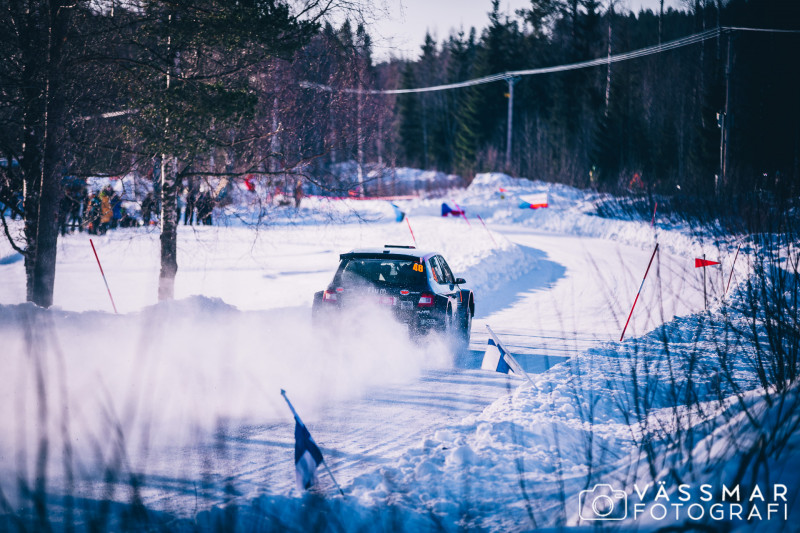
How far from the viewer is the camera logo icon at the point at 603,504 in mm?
4074

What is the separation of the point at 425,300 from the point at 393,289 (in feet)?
1.70

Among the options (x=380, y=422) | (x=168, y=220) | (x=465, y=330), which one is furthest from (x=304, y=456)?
(x=168, y=220)

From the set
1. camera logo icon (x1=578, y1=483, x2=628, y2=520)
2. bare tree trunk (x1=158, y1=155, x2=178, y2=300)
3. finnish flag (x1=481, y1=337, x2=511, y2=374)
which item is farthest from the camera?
bare tree trunk (x1=158, y1=155, x2=178, y2=300)

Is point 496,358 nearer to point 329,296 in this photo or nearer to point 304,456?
point 329,296

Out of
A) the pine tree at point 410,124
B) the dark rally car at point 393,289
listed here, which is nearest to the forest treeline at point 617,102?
the pine tree at point 410,124

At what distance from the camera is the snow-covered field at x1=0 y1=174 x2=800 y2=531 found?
434 centimetres

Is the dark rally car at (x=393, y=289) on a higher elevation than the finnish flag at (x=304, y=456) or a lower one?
Result: higher

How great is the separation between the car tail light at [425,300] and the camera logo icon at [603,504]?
190 inches

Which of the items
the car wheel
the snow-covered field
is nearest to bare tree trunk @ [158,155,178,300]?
the snow-covered field

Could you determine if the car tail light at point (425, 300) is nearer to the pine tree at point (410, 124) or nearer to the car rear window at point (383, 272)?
the car rear window at point (383, 272)

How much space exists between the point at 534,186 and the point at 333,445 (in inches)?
1837

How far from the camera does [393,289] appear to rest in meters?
9.12

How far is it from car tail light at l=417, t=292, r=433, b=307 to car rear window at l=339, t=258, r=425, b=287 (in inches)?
7.7

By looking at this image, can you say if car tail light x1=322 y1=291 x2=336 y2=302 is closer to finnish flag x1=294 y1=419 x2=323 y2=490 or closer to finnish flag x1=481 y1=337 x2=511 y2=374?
finnish flag x1=481 y1=337 x2=511 y2=374
